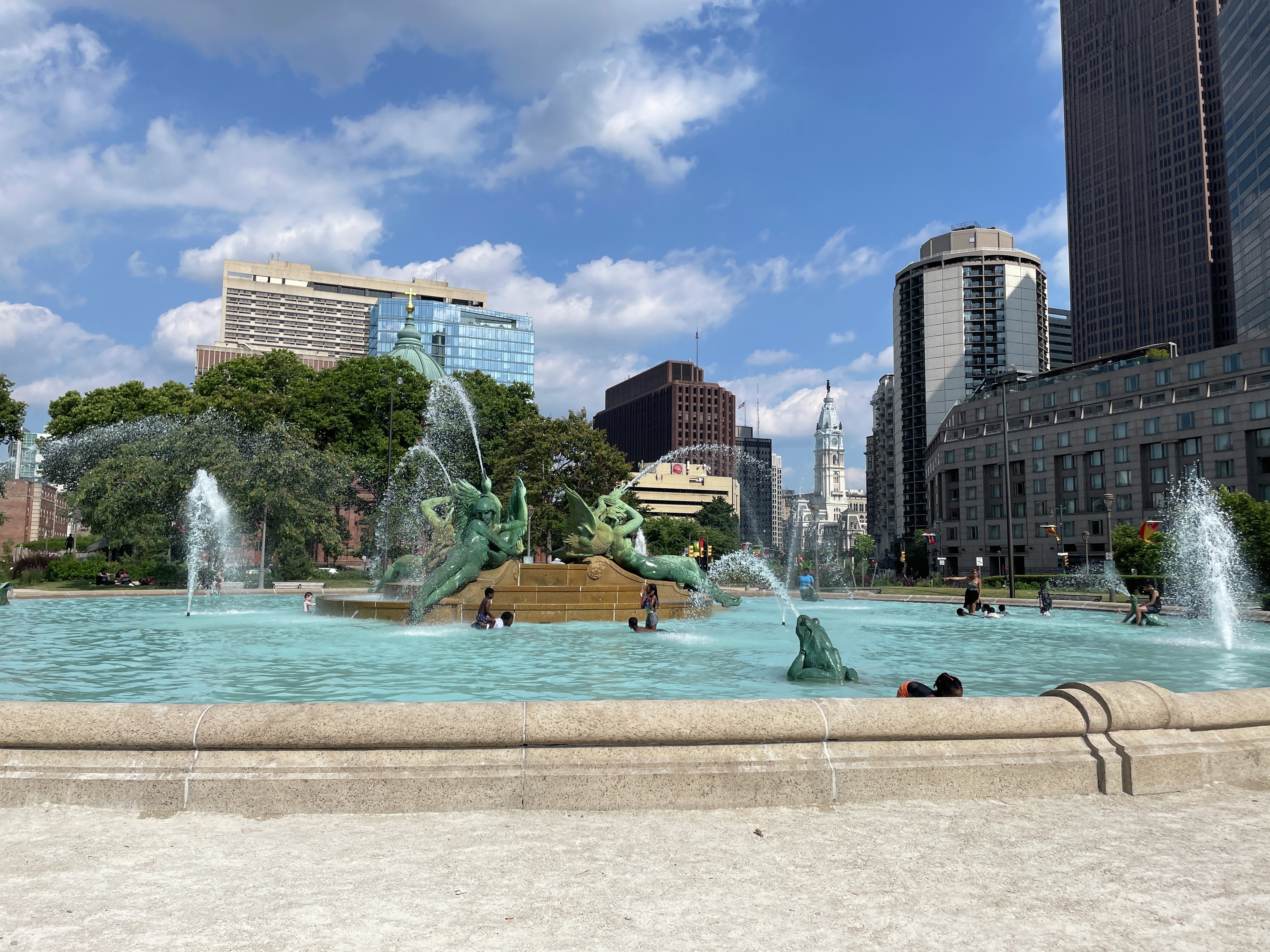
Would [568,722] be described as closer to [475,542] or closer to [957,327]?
[475,542]

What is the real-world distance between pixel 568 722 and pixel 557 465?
46.4 metres

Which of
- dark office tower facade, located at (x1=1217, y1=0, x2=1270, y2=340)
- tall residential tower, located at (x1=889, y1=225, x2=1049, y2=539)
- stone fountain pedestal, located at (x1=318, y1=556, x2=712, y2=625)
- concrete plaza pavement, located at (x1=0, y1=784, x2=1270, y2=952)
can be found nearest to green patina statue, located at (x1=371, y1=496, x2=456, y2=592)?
stone fountain pedestal, located at (x1=318, y1=556, x2=712, y2=625)

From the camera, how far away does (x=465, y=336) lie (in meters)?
164

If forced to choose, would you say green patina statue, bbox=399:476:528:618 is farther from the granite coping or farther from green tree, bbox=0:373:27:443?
green tree, bbox=0:373:27:443

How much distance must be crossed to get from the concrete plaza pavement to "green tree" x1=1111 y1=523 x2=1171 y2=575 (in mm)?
41235

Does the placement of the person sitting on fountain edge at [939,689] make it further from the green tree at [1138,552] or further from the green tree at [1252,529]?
the green tree at [1138,552]

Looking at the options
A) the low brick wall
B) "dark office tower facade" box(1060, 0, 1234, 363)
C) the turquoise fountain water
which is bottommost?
the turquoise fountain water

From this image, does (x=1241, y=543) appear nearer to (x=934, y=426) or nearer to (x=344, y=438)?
(x=344, y=438)

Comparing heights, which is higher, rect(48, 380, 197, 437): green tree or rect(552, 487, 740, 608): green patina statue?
rect(48, 380, 197, 437): green tree

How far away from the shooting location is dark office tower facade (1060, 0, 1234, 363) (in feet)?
470

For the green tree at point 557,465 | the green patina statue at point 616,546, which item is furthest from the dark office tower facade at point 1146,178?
the green patina statue at point 616,546

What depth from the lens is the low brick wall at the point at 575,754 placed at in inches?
222

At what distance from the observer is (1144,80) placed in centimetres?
15550

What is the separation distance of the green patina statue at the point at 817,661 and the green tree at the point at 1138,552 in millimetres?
35229
